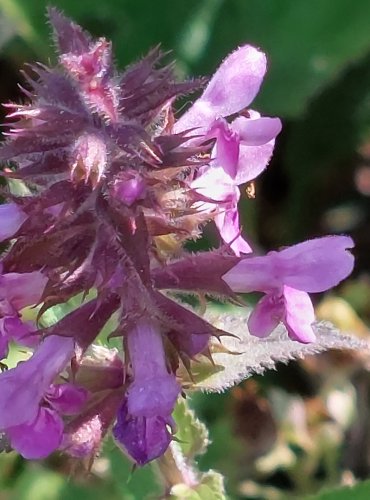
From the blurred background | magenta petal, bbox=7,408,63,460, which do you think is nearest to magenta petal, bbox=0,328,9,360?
magenta petal, bbox=7,408,63,460

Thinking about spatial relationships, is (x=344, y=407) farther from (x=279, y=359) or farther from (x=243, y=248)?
(x=243, y=248)

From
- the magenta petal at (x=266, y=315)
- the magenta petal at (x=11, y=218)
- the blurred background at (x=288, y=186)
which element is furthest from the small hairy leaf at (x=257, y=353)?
the blurred background at (x=288, y=186)

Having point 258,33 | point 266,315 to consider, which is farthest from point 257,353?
point 258,33

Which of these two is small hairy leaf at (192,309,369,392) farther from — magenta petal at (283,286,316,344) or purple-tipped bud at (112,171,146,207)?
purple-tipped bud at (112,171,146,207)

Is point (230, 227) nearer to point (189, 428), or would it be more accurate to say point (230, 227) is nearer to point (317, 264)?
point (317, 264)

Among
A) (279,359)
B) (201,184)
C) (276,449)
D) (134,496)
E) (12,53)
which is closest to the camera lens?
(201,184)

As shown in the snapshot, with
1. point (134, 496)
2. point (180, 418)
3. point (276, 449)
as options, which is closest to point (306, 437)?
point (276, 449)

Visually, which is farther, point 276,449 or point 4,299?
point 276,449
